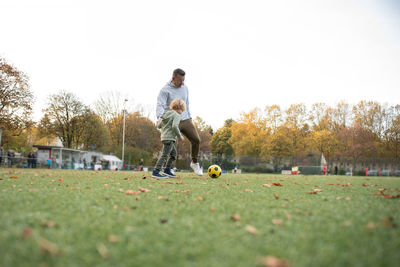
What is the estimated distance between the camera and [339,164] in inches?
1614

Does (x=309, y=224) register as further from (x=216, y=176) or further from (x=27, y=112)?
(x=27, y=112)

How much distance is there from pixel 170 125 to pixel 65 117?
115 ft

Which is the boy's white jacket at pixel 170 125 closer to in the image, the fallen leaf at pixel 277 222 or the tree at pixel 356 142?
the fallen leaf at pixel 277 222

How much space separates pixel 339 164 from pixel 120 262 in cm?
4514

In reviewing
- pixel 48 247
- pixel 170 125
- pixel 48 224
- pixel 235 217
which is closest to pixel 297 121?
pixel 170 125

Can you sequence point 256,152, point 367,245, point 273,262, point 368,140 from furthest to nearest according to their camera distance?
1. point 256,152
2. point 368,140
3. point 367,245
4. point 273,262

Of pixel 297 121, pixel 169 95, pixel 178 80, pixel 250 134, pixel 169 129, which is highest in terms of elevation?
pixel 297 121

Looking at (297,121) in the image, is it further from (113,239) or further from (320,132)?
(113,239)

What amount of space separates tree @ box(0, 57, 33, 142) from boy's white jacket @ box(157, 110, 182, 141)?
26483 mm

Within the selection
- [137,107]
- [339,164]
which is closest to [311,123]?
[339,164]

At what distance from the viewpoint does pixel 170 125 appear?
19.9 feet

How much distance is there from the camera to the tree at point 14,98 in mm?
26250

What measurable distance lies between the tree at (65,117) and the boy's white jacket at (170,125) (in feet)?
113

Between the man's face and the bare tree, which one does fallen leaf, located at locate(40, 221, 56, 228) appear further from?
the bare tree
